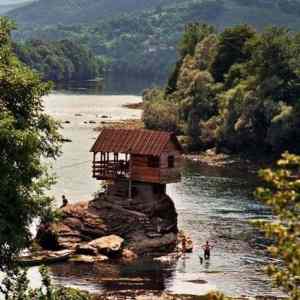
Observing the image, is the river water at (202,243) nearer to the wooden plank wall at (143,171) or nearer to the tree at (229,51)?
the wooden plank wall at (143,171)

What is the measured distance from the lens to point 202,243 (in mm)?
89250

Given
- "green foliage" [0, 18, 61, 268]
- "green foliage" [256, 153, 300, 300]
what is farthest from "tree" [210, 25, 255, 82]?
"green foliage" [256, 153, 300, 300]

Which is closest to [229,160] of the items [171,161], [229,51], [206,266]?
[229,51]

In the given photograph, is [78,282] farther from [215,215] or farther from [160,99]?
[160,99]

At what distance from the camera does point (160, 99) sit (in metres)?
194

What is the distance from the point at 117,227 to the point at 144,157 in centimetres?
723

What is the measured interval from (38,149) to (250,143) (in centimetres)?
10589

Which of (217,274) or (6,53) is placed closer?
(6,53)

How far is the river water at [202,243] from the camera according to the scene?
243 feet


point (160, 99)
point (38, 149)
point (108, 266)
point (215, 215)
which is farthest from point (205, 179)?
point (38, 149)

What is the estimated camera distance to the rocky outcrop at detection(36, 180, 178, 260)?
83.6m

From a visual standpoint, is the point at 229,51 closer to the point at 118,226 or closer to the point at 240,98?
the point at 240,98

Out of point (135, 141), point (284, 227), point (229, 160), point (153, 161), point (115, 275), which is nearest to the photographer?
point (284, 227)

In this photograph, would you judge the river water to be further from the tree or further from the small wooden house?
the tree
